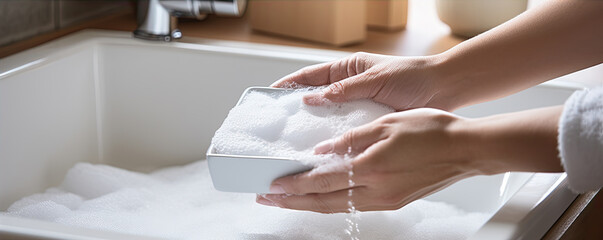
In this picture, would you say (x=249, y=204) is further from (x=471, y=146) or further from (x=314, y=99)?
(x=471, y=146)

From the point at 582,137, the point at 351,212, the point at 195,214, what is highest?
the point at 582,137

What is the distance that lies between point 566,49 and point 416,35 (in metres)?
0.51

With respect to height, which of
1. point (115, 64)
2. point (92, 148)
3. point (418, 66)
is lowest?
point (92, 148)

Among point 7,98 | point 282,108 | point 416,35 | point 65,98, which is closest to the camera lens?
point 282,108

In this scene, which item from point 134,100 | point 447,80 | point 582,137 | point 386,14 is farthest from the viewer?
point 386,14

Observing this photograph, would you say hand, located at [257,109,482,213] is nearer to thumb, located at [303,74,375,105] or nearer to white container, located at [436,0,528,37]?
thumb, located at [303,74,375,105]

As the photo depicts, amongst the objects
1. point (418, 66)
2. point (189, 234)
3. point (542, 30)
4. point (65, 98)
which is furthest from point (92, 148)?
point (542, 30)

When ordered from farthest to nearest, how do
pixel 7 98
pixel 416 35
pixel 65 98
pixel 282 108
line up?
1. pixel 416 35
2. pixel 65 98
3. pixel 7 98
4. pixel 282 108

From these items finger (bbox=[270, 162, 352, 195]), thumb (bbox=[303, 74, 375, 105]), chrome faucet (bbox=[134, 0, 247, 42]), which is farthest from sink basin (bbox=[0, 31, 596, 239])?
finger (bbox=[270, 162, 352, 195])

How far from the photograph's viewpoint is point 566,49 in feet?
2.60

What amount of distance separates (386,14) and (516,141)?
0.71 metres

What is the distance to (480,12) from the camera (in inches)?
46.8

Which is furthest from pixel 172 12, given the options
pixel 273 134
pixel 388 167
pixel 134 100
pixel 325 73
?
pixel 388 167

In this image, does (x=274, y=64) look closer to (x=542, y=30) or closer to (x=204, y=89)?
(x=204, y=89)
